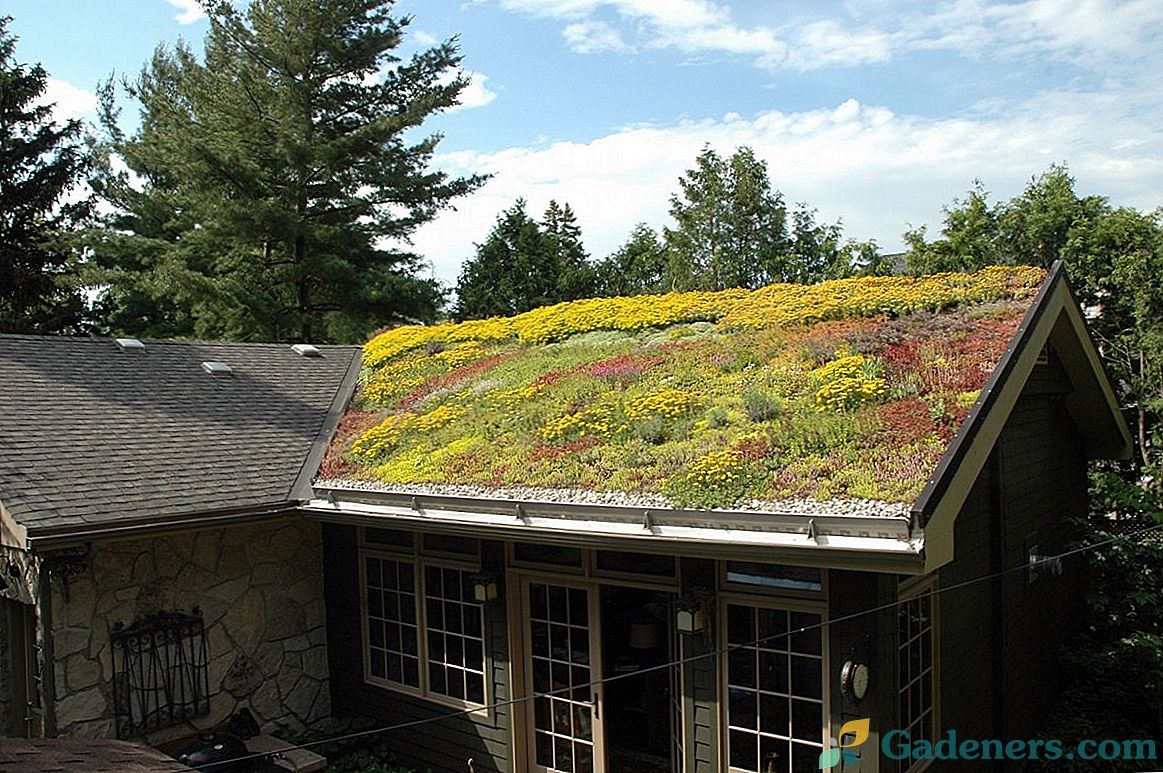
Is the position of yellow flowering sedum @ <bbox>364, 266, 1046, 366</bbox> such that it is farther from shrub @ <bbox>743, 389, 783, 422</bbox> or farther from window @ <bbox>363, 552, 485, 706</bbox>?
window @ <bbox>363, 552, 485, 706</bbox>

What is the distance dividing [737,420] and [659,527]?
127 cm

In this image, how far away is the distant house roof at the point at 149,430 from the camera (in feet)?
20.1

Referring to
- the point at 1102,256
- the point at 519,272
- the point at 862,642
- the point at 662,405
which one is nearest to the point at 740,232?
the point at 519,272

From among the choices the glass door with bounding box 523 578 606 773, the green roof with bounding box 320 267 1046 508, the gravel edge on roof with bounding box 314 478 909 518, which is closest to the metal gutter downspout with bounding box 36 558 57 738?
the gravel edge on roof with bounding box 314 478 909 518

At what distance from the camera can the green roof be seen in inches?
205

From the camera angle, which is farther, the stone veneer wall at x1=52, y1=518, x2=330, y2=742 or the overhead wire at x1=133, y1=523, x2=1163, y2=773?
the stone veneer wall at x1=52, y1=518, x2=330, y2=742

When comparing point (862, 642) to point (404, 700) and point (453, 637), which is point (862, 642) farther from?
point (404, 700)

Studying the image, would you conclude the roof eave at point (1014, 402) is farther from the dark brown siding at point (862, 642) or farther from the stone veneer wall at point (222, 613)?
the stone veneer wall at point (222, 613)

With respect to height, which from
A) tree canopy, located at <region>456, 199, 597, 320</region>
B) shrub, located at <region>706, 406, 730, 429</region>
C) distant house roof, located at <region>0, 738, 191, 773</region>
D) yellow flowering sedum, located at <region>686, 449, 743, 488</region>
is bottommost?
distant house roof, located at <region>0, 738, 191, 773</region>

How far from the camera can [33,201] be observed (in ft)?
69.8

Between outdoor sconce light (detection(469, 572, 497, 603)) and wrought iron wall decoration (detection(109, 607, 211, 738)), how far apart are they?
2.28 metres

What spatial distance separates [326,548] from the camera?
25.0 ft

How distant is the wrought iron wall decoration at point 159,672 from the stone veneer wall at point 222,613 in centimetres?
6

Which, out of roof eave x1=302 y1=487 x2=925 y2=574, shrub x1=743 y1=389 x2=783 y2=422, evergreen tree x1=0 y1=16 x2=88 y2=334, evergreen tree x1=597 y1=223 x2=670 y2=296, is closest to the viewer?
roof eave x1=302 y1=487 x2=925 y2=574
